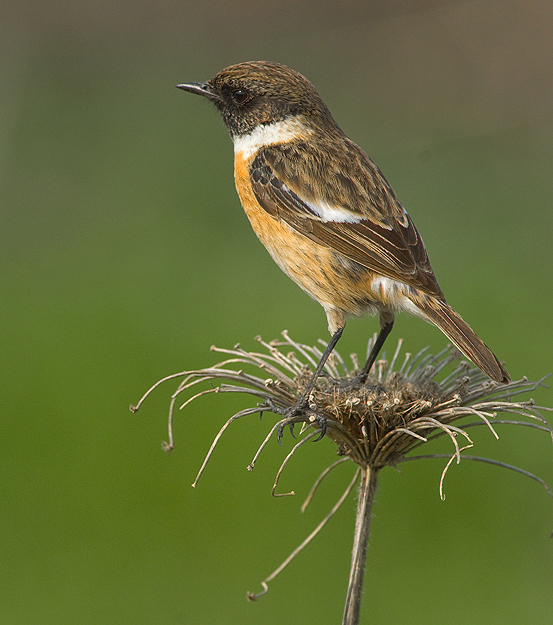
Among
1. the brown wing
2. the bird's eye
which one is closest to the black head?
the bird's eye

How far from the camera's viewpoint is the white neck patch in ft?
14.8

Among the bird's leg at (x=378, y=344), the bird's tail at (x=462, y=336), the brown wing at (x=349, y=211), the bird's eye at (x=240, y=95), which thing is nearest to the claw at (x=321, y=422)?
the bird's leg at (x=378, y=344)

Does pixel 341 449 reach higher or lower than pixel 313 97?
lower

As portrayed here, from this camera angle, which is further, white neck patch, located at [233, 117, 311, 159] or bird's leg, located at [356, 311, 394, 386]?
white neck patch, located at [233, 117, 311, 159]

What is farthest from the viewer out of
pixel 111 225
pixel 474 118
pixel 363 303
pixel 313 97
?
pixel 474 118

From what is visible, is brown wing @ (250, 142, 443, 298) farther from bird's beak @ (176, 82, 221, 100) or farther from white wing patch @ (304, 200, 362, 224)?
bird's beak @ (176, 82, 221, 100)

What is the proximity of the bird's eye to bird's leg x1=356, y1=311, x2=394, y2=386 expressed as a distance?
1380 millimetres

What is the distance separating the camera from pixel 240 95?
4.57 meters

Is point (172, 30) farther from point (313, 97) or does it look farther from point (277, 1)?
point (313, 97)

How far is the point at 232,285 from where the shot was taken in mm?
8383

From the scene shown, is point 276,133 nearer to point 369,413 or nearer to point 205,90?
point 205,90

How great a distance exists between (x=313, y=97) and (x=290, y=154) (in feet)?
1.35

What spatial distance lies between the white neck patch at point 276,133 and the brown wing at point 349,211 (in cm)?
14

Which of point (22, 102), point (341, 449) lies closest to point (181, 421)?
point (341, 449)
